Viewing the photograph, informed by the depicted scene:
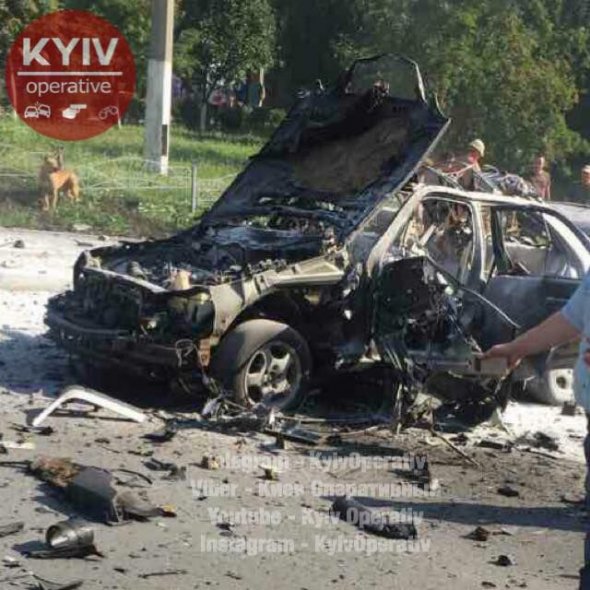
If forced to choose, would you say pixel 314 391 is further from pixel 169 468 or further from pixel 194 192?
pixel 194 192

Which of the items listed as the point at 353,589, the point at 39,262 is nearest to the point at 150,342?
the point at 353,589

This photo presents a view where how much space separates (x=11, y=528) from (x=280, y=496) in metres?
1.50

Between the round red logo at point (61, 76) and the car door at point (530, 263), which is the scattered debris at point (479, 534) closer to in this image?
the car door at point (530, 263)

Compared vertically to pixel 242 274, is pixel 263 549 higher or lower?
lower

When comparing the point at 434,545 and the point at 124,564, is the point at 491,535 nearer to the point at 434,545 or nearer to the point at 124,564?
the point at 434,545

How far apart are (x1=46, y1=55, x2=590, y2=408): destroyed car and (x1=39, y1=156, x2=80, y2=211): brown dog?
8.87 m

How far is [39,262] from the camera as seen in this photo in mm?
13578

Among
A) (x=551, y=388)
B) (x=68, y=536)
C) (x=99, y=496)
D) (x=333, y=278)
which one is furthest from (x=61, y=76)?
(x=68, y=536)

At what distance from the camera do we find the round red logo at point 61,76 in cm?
2866

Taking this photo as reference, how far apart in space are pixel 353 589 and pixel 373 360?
2.90m

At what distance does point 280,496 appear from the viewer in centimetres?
652

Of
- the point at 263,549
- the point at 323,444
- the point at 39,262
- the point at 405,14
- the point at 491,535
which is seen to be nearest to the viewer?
the point at 263,549

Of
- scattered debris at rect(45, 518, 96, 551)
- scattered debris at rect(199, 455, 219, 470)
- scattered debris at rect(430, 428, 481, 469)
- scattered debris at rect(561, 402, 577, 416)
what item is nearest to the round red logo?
scattered debris at rect(561, 402, 577, 416)

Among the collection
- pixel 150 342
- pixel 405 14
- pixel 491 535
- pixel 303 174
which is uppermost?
pixel 405 14
